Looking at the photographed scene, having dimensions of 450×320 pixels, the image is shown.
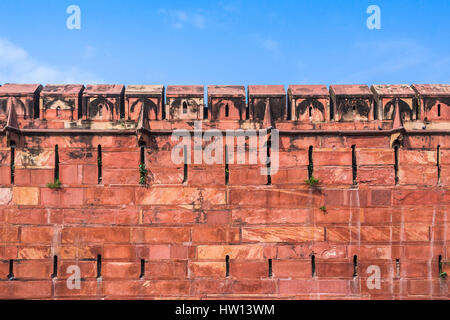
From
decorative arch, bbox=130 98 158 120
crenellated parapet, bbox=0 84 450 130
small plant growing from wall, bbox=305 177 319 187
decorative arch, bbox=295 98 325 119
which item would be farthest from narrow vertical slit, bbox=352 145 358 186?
decorative arch, bbox=130 98 158 120

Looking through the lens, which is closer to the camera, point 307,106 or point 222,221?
point 222,221

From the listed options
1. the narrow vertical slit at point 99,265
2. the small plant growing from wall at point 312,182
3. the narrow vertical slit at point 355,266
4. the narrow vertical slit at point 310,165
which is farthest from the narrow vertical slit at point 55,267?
the narrow vertical slit at point 355,266

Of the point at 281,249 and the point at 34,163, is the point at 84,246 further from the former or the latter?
the point at 281,249

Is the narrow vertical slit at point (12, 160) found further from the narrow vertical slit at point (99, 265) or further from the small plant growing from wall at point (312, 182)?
the small plant growing from wall at point (312, 182)

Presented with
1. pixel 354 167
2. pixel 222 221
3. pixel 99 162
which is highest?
pixel 99 162

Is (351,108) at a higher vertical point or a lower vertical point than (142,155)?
higher

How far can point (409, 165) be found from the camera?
6.92 meters

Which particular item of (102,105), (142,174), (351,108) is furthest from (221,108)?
(351,108)

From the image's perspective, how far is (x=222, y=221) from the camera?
22.3ft

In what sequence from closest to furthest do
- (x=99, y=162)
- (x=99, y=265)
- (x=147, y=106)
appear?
(x=99, y=265)
(x=99, y=162)
(x=147, y=106)

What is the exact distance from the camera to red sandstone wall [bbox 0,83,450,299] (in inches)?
265

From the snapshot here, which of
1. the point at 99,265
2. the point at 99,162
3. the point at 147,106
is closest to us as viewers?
the point at 99,265

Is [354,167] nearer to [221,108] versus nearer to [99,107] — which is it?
[221,108]

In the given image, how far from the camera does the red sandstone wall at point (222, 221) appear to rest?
6727 millimetres
